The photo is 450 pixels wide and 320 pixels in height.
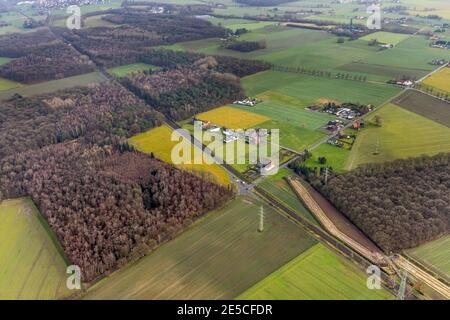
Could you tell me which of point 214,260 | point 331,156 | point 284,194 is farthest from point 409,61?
point 214,260

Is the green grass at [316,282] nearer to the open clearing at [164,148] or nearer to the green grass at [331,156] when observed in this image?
the open clearing at [164,148]

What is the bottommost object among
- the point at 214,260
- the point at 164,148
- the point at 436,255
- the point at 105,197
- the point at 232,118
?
the point at 214,260

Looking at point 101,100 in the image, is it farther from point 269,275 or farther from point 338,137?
point 269,275

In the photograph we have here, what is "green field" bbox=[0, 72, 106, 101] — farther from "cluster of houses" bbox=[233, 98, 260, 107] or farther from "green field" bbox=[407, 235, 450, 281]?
"green field" bbox=[407, 235, 450, 281]

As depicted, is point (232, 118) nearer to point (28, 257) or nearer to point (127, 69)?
point (28, 257)

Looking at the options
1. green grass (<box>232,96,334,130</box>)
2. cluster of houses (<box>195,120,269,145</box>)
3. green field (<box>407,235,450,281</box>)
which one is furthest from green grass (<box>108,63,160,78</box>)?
green field (<box>407,235,450,281</box>)

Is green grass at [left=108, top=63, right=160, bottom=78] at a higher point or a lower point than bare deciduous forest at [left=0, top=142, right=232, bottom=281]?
higher
